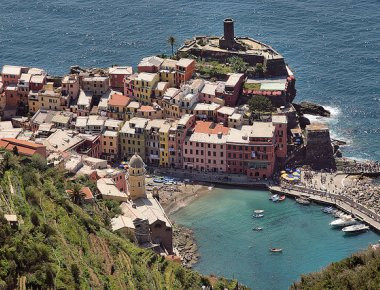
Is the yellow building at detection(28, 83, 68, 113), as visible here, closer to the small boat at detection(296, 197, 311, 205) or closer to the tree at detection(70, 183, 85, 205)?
the tree at detection(70, 183, 85, 205)

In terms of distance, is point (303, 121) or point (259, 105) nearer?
point (259, 105)

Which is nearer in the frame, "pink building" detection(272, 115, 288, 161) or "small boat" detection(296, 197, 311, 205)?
"small boat" detection(296, 197, 311, 205)

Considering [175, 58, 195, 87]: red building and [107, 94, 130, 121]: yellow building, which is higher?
[175, 58, 195, 87]: red building

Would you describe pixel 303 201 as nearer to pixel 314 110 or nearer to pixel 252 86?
pixel 252 86

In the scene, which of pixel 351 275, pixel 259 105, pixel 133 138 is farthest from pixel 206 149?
pixel 351 275

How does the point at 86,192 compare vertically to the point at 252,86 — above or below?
below

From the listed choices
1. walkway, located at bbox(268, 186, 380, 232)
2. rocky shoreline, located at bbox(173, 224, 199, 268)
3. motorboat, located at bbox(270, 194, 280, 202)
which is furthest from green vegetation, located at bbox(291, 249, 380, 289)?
motorboat, located at bbox(270, 194, 280, 202)
